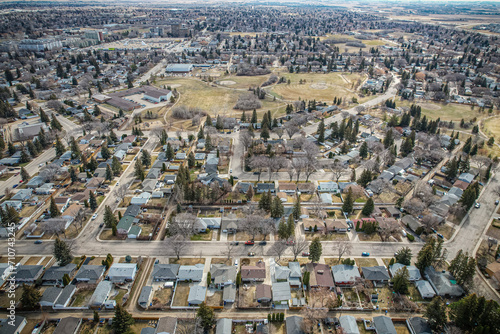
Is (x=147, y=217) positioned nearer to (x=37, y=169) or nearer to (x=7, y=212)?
(x=7, y=212)

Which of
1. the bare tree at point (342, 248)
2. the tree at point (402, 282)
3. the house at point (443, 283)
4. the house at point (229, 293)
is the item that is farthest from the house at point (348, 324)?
the house at point (229, 293)

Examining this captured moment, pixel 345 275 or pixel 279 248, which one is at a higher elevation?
pixel 279 248

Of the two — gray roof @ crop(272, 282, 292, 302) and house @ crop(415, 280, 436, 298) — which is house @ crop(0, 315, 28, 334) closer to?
gray roof @ crop(272, 282, 292, 302)

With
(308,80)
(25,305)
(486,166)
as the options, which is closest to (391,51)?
(308,80)

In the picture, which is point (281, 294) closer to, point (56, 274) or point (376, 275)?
point (376, 275)

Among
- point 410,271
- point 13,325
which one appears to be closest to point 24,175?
point 13,325

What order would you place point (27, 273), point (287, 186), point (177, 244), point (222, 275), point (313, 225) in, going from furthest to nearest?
point (287, 186) < point (313, 225) < point (177, 244) < point (222, 275) < point (27, 273)

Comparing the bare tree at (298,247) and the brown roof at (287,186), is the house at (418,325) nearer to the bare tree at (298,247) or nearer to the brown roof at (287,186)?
the bare tree at (298,247)
